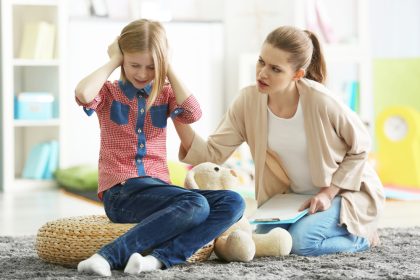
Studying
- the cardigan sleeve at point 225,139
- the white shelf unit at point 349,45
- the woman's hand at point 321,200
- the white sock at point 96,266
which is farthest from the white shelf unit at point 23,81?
the white sock at point 96,266

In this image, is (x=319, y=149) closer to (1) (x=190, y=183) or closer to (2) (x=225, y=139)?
(2) (x=225, y=139)

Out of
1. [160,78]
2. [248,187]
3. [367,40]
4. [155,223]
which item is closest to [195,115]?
[160,78]

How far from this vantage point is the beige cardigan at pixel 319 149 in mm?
2574

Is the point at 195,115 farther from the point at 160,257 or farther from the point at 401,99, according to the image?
the point at 401,99

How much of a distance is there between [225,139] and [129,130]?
40cm

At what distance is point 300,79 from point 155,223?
2.35 feet

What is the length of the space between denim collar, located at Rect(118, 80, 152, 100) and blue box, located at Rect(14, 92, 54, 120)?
2.16 meters

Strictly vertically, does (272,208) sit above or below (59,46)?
below

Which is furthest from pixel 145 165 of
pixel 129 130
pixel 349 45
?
pixel 349 45

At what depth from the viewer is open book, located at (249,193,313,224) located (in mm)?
2480

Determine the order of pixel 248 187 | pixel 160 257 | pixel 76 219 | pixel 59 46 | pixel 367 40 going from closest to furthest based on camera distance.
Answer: pixel 160 257 < pixel 76 219 < pixel 248 187 < pixel 59 46 < pixel 367 40

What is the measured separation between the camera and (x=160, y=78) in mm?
2348

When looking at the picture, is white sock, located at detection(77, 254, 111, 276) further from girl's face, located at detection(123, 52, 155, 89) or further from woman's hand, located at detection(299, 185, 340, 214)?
woman's hand, located at detection(299, 185, 340, 214)

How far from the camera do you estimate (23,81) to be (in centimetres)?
474
